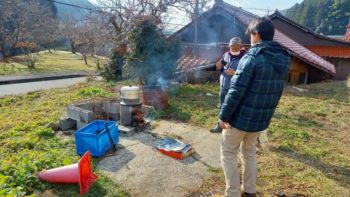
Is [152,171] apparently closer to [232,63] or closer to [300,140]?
[232,63]

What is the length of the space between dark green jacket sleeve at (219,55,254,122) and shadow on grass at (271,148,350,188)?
76.8 inches

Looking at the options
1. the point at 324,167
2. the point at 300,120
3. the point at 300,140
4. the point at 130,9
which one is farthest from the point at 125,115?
the point at 130,9

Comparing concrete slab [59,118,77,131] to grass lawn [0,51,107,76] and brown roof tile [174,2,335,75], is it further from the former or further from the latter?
grass lawn [0,51,107,76]

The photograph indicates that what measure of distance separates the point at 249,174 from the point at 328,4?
4401 centimetres

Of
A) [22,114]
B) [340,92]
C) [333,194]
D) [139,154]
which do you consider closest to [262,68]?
[333,194]

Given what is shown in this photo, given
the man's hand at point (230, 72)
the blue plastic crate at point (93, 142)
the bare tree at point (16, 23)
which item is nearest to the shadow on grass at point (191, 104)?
the man's hand at point (230, 72)

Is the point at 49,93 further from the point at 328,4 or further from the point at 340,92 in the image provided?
the point at 328,4

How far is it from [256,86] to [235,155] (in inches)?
27.1

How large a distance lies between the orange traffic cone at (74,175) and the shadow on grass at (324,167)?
2.66 metres

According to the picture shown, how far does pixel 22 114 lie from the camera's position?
20.0 ft

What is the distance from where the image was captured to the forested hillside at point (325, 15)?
118 feet

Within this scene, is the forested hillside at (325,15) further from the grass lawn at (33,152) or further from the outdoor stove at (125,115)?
the grass lawn at (33,152)

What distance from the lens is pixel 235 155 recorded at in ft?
8.45

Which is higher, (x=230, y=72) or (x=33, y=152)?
(x=230, y=72)
